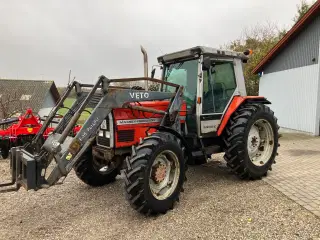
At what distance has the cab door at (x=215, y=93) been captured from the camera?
506 cm

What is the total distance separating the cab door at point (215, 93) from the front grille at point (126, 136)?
1236 mm

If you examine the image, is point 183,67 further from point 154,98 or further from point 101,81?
point 101,81

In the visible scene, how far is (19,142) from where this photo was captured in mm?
7832

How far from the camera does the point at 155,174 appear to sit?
4098 mm

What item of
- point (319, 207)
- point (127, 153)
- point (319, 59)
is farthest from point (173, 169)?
point (319, 59)

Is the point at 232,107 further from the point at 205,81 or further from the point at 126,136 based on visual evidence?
the point at 126,136

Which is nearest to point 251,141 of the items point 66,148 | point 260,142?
point 260,142

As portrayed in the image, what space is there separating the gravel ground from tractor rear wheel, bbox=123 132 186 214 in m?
0.22

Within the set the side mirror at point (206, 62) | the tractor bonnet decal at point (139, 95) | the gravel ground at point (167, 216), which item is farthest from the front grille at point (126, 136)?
the side mirror at point (206, 62)

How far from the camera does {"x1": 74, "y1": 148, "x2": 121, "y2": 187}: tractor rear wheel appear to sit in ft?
16.4

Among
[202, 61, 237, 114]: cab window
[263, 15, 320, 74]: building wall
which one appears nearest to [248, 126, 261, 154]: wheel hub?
[202, 61, 237, 114]: cab window

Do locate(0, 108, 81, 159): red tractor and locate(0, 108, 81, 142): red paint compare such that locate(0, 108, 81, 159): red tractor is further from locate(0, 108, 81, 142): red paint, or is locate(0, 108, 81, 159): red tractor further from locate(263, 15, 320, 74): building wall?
locate(263, 15, 320, 74): building wall

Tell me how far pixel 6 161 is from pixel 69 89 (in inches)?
161

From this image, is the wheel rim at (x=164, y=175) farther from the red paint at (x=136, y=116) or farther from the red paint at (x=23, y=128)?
the red paint at (x=23, y=128)
